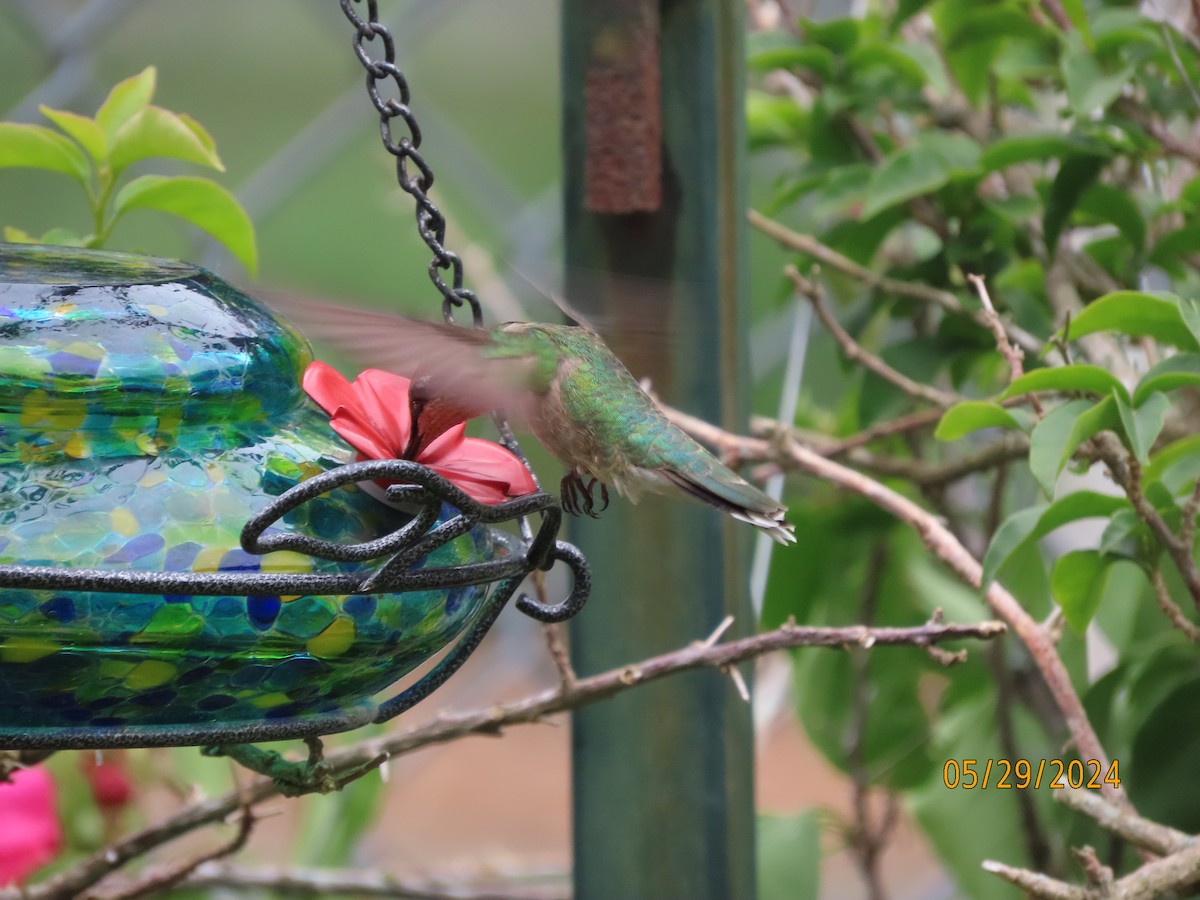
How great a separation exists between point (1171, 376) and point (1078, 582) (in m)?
0.17

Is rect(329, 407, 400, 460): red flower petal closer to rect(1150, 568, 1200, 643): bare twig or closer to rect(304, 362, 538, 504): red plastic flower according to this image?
rect(304, 362, 538, 504): red plastic flower

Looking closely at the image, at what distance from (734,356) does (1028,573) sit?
508 millimetres

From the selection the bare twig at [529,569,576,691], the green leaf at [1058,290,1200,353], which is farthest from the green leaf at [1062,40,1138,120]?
the bare twig at [529,569,576,691]

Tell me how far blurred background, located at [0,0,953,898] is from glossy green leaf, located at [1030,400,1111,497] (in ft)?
3.47

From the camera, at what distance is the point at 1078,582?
3.01 ft

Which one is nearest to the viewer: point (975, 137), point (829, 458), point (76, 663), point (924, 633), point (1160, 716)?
point (76, 663)

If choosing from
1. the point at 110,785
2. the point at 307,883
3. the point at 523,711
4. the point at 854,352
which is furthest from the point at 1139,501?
the point at 110,785

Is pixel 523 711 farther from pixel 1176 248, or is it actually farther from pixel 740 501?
pixel 1176 248

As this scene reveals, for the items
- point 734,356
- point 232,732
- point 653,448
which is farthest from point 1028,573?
point 232,732

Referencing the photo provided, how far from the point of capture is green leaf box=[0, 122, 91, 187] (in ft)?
2.76

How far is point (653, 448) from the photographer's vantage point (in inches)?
36.9

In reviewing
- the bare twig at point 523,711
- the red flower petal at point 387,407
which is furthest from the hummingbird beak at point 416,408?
the bare twig at point 523,711

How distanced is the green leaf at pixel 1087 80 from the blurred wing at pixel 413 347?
1.92 feet

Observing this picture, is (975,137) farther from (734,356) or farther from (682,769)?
(682,769)
